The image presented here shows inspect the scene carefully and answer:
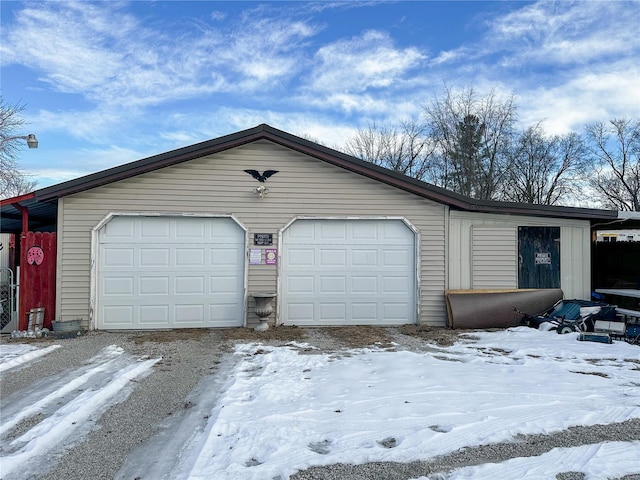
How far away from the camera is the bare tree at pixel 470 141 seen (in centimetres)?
2714

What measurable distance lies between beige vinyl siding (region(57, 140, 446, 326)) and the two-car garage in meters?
0.20

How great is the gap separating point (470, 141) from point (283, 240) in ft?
72.8

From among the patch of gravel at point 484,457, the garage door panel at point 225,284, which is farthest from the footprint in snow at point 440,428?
the garage door panel at point 225,284

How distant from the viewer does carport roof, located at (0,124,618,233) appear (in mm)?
7875

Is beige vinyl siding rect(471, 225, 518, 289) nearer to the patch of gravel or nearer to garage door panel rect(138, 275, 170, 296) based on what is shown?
the patch of gravel

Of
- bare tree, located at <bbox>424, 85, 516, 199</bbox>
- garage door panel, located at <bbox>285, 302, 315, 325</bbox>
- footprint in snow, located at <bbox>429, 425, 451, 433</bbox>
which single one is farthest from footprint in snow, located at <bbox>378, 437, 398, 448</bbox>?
bare tree, located at <bbox>424, 85, 516, 199</bbox>

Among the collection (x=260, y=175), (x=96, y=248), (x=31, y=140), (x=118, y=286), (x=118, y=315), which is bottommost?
(x=118, y=315)

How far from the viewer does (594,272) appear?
1061 centimetres

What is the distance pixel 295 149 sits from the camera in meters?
8.58

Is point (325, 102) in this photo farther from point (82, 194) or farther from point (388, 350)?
point (388, 350)

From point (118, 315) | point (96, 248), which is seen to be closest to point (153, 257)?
point (96, 248)

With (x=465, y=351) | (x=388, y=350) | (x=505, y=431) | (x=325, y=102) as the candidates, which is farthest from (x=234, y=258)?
(x=325, y=102)

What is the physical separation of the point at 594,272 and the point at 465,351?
6.25 meters

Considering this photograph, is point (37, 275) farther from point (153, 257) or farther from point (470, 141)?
point (470, 141)
